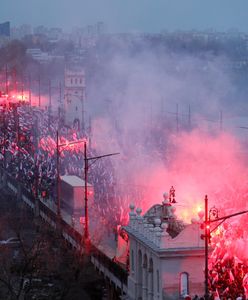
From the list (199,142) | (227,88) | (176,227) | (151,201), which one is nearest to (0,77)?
(227,88)

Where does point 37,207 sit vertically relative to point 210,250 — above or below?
below

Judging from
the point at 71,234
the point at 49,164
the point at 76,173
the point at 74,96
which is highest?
the point at 71,234

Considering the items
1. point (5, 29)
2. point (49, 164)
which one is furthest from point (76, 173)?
point (5, 29)

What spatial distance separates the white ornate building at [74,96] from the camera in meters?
66.4

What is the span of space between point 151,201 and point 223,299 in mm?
8639

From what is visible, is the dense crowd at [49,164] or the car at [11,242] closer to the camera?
the car at [11,242]

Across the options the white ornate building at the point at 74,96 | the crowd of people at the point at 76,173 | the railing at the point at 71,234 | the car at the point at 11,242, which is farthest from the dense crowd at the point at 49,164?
the white ornate building at the point at 74,96

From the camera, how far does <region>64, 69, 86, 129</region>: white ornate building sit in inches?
2613

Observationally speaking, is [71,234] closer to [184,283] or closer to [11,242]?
[11,242]

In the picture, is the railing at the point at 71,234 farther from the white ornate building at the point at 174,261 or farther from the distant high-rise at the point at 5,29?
the distant high-rise at the point at 5,29

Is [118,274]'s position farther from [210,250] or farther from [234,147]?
[234,147]

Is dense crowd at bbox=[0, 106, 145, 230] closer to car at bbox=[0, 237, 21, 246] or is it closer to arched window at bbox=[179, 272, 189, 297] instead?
car at bbox=[0, 237, 21, 246]

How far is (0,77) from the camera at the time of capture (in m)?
84.9

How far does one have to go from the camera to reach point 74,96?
7100cm
